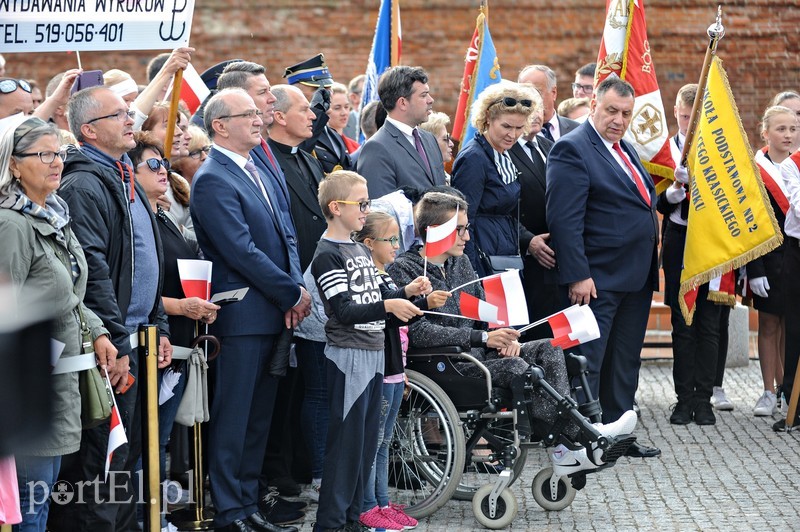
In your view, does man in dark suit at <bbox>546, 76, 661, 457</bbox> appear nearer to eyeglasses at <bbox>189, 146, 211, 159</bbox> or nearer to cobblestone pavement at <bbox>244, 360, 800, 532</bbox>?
cobblestone pavement at <bbox>244, 360, 800, 532</bbox>

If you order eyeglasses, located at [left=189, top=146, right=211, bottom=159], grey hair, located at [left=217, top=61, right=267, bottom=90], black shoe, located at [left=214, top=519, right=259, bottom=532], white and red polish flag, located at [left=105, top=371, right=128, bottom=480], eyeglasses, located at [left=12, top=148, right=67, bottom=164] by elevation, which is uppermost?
grey hair, located at [left=217, top=61, right=267, bottom=90]

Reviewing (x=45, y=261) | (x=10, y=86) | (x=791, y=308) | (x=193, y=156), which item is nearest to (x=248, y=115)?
(x=193, y=156)

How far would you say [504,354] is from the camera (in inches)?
242

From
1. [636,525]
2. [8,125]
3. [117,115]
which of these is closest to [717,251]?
[636,525]

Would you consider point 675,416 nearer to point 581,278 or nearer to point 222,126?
point 581,278

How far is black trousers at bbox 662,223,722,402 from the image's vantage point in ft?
28.2

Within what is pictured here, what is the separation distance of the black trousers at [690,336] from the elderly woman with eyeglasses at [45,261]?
5036 millimetres

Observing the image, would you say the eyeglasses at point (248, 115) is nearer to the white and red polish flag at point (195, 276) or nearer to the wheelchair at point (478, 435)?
the white and red polish flag at point (195, 276)

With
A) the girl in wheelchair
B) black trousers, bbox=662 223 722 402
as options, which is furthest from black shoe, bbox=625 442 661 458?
the girl in wheelchair

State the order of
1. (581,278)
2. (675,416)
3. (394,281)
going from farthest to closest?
(675,416) → (581,278) → (394,281)

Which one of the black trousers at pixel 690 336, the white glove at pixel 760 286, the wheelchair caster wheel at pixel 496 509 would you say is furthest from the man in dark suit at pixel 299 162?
the white glove at pixel 760 286

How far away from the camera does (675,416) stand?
8539 mm

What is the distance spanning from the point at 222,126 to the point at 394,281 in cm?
115

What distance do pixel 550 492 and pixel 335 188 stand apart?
1953mm
